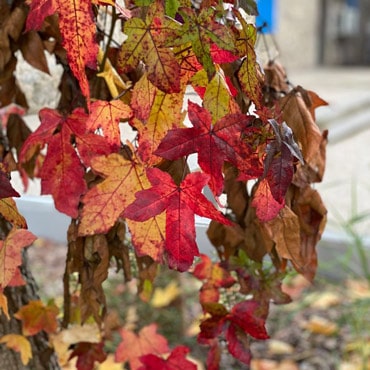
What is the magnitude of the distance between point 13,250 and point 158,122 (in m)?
0.23

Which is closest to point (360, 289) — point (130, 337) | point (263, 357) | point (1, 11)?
point (263, 357)

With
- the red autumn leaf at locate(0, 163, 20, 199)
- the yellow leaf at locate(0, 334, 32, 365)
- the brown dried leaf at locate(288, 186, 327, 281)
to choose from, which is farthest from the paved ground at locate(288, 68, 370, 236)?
the red autumn leaf at locate(0, 163, 20, 199)

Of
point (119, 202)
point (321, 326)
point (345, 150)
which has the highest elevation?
point (119, 202)

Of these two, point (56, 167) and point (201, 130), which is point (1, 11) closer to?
point (56, 167)

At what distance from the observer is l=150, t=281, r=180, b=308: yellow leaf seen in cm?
274

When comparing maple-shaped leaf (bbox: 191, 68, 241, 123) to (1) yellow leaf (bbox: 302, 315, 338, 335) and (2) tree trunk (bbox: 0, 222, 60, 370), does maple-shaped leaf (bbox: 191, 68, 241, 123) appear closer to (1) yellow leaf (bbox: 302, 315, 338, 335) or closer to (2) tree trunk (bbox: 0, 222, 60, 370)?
(2) tree trunk (bbox: 0, 222, 60, 370)

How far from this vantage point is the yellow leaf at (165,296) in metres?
2.74

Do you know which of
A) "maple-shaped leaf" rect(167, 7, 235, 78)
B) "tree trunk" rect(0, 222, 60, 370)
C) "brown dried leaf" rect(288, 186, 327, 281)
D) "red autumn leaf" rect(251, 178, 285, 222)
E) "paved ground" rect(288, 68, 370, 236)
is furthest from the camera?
"paved ground" rect(288, 68, 370, 236)

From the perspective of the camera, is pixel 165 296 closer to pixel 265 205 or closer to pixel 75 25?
pixel 265 205

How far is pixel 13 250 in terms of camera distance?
34.2 inches

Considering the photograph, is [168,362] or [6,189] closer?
[6,189]

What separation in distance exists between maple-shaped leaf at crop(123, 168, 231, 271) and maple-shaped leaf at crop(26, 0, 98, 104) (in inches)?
4.9

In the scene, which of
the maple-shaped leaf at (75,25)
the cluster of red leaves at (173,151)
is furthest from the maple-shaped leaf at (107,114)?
the maple-shaped leaf at (75,25)

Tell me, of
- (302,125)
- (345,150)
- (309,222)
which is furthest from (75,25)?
(345,150)
